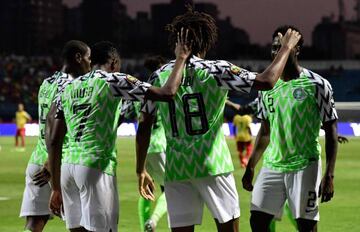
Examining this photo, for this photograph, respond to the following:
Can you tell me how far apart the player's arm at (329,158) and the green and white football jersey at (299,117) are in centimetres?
8

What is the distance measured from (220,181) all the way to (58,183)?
135 centimetres

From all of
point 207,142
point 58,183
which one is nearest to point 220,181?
point 207,142

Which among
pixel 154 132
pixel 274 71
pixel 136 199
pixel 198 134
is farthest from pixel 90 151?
pixel 136 199

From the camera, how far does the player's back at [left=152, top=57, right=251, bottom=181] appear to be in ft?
19.3

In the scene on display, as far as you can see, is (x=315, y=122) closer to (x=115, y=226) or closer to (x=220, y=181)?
(x=220, y=181)

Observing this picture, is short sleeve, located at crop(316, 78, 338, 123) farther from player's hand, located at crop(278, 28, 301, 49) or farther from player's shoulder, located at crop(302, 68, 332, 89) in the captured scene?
player's hand, located at crop(278, 28, 301, 49)

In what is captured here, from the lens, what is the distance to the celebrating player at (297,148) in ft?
22.9

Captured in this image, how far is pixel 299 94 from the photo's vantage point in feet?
23.1

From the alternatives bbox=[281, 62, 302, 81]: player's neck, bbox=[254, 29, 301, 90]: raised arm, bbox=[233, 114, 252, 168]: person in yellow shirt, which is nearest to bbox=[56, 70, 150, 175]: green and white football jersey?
bbox=[254, 29, 301, 90]: raised arm

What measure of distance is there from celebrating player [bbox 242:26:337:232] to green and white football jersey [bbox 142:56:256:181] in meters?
1.11

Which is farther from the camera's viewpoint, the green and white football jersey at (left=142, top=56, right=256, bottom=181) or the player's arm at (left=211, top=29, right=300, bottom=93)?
the green and white football jersey at (left=142, top=56, right=256, bottom=181)

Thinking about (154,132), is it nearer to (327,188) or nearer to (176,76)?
(327,188)

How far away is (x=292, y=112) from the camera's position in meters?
Result: 7.05

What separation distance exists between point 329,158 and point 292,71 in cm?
84
